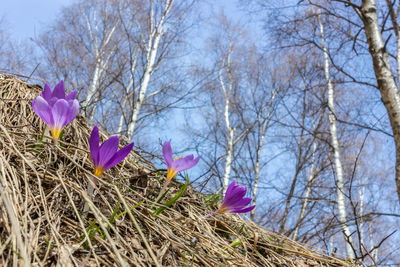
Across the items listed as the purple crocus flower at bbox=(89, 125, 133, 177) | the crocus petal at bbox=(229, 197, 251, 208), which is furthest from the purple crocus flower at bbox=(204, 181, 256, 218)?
the purple crocus flower at bbox=(89, 125, 133, 177)

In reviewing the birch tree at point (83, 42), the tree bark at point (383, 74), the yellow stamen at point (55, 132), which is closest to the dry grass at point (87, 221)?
the yellow stamen at point (55, 132)

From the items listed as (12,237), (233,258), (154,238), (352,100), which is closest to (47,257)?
(12,237)

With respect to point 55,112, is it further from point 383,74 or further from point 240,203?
point 383,74

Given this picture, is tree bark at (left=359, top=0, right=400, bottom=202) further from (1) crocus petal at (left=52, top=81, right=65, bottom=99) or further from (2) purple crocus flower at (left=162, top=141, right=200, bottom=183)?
(1) crocus petal at (left=52, top=81, right=65, bottom=99)

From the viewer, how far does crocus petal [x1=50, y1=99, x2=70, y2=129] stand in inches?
27.9

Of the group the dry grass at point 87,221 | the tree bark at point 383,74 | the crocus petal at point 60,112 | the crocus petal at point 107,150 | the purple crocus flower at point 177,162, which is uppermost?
the tree bark at point 383,74

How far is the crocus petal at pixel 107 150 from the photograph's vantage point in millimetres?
644

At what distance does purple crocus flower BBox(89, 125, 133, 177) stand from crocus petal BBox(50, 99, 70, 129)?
0.13m

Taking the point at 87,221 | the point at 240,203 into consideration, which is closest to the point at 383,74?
the point at 240,203

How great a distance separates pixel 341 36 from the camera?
5.94 metres

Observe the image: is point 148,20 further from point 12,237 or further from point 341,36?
point 12,237

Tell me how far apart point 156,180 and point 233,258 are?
1.15 feet

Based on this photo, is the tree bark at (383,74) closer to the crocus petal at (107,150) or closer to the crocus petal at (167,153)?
the crocus petal at (167,153)

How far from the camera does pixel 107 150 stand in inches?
25.5
